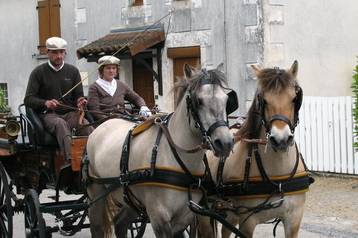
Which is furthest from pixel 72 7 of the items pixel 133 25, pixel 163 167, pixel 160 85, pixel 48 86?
pixel 163 167

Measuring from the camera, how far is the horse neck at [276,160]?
5168mm

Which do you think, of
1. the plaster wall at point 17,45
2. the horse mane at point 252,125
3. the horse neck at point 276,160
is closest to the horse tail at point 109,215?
the horse mane at point 252,125

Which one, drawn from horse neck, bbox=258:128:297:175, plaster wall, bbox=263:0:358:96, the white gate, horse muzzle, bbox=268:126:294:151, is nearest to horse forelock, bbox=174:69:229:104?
horse muzzle, bbox=268:126:294:151

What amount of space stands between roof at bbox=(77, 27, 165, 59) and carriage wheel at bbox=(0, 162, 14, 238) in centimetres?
600

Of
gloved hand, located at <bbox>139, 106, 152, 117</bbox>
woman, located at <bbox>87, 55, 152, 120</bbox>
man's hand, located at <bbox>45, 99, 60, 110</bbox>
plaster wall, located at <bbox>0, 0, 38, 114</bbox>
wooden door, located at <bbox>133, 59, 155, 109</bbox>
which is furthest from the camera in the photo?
plaster wall, located at <bbox>0, 0, 38, 114</bbox>

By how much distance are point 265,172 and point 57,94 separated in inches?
115

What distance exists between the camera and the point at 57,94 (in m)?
7.12

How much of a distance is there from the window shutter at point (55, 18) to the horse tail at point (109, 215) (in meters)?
11.9

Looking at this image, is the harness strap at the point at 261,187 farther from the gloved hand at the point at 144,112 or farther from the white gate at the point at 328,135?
the white gate at the point at 328,135

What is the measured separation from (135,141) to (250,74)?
7.37 meters

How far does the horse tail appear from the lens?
253 inches

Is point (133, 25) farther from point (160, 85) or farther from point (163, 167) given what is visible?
point (163, 167)

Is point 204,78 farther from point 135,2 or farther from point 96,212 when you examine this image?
point 135,2

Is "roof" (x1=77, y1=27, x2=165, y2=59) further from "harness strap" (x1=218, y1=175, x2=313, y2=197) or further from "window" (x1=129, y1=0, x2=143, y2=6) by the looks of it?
"harness strap" (x1=218, y1=175, x2=313, y2=197)
